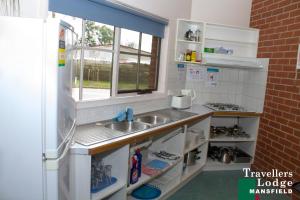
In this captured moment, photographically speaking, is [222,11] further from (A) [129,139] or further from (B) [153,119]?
(A) [129,139]

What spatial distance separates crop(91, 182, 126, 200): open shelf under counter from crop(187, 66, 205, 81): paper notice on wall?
227 centimetres

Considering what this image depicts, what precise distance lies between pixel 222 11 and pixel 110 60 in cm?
203

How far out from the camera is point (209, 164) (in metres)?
3.64

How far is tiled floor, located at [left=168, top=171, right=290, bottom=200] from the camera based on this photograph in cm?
290

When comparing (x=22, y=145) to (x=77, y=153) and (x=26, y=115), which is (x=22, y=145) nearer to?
(x=26, y=115)

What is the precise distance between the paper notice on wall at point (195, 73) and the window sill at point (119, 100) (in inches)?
25.2

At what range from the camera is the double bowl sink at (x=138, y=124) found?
2484 mm

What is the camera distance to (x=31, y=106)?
1.23 meters

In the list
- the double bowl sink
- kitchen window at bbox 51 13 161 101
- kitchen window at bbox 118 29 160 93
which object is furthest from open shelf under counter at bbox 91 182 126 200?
kitchen window at bbox 118 29 160 93

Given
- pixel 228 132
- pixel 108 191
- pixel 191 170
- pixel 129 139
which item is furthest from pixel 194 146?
pixel 108 191

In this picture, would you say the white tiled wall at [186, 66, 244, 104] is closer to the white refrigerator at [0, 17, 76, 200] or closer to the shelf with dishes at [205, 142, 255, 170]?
the shelf with dishes at [205, 142, 255, 170]

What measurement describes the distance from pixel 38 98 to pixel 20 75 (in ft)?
0.44

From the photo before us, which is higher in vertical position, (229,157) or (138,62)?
(138,62)

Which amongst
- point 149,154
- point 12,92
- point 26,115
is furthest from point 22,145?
point 149,154
